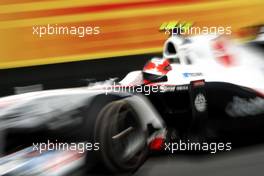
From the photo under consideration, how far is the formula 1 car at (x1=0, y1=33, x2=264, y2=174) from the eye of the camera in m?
2.50

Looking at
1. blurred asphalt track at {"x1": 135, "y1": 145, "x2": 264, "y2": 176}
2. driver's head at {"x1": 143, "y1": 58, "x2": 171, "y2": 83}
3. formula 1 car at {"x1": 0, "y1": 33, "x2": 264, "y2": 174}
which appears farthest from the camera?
driver's head at {"x1": 143, "y1": 58, "x2": 171, "y2": 83}

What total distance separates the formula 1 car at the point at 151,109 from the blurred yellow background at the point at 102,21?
0.43 ft

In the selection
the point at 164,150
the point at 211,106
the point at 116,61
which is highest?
the point at 116,61

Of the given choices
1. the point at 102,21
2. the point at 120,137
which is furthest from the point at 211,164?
the point at 102,21

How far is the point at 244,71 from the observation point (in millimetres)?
2949

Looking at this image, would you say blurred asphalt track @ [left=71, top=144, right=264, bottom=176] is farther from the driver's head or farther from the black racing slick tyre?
the driver's head

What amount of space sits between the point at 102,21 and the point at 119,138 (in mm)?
642

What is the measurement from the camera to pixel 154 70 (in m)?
2.85

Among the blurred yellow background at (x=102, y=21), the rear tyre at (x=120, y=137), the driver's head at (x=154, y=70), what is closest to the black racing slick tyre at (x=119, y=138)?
the rear tyre at (x=120, y=137)

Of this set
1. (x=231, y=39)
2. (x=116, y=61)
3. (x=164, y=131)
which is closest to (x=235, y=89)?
(x=231, y=39)

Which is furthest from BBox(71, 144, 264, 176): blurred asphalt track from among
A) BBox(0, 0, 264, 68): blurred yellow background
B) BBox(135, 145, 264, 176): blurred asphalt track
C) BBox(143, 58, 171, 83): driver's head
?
BBox(0, 0, 264, 68): blurred yellow background

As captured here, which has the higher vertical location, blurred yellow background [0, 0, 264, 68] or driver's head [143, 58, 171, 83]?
blurred yellow background [0, 0, 264, 68]

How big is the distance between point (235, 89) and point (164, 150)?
1.67 feet

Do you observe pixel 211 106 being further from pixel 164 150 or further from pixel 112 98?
pixel 112 98
